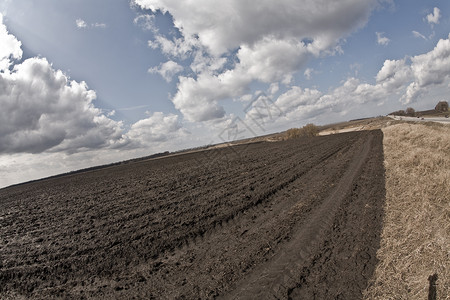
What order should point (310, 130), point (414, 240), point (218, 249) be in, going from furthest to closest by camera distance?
point (310, 130)
point (218, 249)
point (414, 240)

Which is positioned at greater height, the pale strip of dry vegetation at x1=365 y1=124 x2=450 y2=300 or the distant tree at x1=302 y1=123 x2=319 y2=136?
the distant tree at x1=302 y1=123 x2=319 y2=136

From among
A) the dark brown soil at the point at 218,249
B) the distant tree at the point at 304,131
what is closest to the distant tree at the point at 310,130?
the distant tree at the point at 304,131

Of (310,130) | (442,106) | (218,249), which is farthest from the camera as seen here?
(442,106)

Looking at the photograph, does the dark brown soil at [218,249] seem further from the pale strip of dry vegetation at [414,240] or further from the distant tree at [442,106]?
the distant tree at [442,106]

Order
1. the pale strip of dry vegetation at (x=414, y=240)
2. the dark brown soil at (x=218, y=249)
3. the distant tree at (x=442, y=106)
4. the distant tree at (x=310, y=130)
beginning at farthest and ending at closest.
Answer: the distant tree at (x=442, y=106) < the distant tree at (x=310, y=130) < the dark brown soil at (x=218, y=249) < the pale strip of dry vegetation at (x=414, y=240)

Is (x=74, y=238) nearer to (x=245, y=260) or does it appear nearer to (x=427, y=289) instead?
(x=245, y=260)

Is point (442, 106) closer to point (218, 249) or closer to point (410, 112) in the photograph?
point (410, 112)

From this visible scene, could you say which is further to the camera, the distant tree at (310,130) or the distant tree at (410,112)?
the distant tree at (410,112)

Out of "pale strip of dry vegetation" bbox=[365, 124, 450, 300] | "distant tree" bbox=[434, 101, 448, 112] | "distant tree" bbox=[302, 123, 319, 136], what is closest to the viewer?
"pale strip of dry vegetation" bbox=[365, 124, 450, 300]

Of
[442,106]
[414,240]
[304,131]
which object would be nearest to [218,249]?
[414,240]

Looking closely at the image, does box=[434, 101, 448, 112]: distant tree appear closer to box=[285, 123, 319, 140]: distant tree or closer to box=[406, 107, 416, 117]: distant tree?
box=[406, 107, 416, 117]: distant tree

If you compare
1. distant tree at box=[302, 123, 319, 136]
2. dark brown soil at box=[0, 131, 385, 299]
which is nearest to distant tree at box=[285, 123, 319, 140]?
distant tree at box=[302, 123, 319, 136]

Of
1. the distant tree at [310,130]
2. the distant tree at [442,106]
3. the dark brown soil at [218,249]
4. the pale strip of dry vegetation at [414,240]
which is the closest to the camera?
the pale strip of dry vegetation at [414,240]

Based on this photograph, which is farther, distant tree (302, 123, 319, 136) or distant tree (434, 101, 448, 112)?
distant tree (434, 101, 448, 112)
